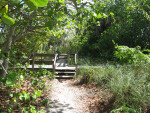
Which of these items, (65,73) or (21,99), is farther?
(65,73)

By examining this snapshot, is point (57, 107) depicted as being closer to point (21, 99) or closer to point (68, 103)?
point (68, 103)

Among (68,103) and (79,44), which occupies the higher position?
(79,44)

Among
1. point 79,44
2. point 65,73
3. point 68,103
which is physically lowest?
point 68,103

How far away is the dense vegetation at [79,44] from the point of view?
314 cm

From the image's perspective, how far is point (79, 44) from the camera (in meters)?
14.6

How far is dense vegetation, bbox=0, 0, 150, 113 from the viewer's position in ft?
10.3

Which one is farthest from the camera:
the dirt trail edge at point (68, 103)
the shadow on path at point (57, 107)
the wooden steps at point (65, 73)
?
the wooden steps at point (65, 73)

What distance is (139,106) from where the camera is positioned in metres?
3.21

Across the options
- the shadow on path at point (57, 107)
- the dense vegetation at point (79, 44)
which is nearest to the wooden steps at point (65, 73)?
the dense vegetation at point (79, 44)

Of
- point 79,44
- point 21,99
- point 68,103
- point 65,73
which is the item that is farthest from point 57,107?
point 79,44

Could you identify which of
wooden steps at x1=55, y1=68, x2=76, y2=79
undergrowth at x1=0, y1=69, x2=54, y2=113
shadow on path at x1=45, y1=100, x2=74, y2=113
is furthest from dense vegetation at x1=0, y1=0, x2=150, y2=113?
wooden steps at x1=55, y1=68, x2=76, y2=79

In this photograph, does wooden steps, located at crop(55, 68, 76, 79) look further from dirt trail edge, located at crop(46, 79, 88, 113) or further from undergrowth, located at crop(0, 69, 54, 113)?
undergrowth, located at crop(0, 69, 54, 113)

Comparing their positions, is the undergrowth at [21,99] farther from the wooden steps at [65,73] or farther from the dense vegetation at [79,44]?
the wooden steps at [65,73]

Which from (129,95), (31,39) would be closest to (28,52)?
(31,39)
